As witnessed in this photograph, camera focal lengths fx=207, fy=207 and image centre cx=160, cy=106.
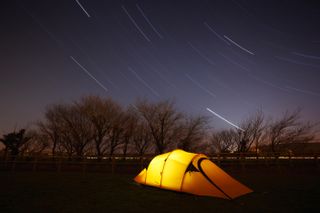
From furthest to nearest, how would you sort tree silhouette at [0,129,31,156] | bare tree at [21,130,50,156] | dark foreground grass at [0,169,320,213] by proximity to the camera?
1. bare tree at [21,130,50,156]
2. tree silhouette at [0,129,31,156]
3. dark foreground grass at [0,169,320,213]

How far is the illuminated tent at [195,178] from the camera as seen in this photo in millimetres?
6746

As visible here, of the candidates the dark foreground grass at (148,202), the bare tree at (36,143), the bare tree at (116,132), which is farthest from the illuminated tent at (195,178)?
the bare tree at (36,143)

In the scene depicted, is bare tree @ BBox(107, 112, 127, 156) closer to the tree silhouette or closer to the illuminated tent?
the tree silhouette

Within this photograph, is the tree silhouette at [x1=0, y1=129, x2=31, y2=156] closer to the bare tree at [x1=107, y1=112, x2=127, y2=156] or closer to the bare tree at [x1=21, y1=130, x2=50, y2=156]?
the bare tree at [x1=21, y1=130, x2=50, y2=156]

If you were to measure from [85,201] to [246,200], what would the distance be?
4951 mm

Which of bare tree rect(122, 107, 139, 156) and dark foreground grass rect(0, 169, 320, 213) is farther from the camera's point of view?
bare tree rect(122, 107, 139, 156)

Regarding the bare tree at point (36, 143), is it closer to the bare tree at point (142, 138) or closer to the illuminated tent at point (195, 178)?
the bare tree at point (142, 138)

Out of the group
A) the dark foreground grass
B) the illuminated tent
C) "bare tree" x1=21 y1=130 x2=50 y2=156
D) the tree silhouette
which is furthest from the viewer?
"bare tree" x1=21 y1=130 x2=50 y2=156

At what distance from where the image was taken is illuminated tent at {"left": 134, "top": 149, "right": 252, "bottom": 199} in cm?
675

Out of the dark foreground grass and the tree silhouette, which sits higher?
the tree silhouette

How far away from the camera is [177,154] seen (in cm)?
791

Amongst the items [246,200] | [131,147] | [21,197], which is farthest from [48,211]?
[131,147]

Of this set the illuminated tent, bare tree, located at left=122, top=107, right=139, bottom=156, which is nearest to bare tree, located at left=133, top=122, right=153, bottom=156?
bare tree, located at left=122, top=107, right=139, bottom=156

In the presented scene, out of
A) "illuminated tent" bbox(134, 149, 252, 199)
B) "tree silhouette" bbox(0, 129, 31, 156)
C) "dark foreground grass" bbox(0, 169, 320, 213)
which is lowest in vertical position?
"dark foreground grass" bbox(0, 169, 320, 213)
